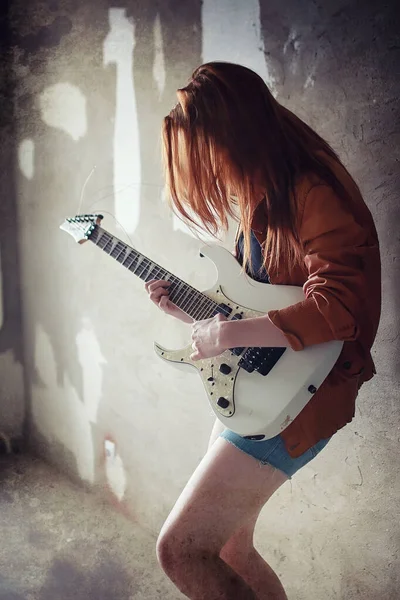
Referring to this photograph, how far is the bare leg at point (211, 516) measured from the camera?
4.07 feet

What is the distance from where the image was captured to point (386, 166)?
1.47 m

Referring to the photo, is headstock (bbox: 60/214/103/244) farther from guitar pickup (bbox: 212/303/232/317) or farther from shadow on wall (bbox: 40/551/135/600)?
shadow on wall (bbox: 40/551/135/600)

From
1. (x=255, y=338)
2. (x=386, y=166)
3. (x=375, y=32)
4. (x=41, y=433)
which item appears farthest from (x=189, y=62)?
(x=41, y=433)

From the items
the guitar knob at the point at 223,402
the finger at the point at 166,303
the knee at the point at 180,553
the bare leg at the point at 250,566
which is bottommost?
the bare leg at the point at 250,566

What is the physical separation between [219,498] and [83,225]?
85 centimetres

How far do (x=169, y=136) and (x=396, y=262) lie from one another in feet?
2.12

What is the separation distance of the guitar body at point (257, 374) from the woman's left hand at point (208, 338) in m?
0.07

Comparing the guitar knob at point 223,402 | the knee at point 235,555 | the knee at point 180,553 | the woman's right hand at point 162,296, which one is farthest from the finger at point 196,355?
the knee at point 235,555

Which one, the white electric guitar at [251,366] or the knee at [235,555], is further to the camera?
the knee at [235,555]

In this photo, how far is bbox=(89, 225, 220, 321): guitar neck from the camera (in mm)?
1387

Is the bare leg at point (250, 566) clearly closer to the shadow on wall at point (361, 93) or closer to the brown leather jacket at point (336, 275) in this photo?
the brown leather jacket at point (336, 275)

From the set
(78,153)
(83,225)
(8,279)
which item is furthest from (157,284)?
(8,279)

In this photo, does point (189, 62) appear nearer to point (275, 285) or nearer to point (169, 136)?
point (169, 136)

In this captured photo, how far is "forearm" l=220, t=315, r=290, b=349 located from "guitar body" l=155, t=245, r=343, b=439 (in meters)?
0.07
